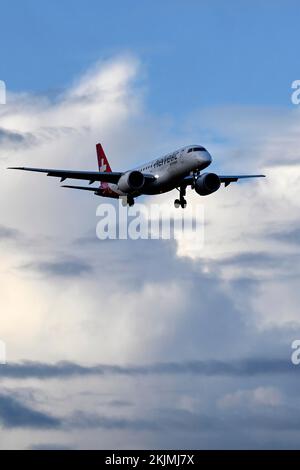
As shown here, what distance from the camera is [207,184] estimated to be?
96000mm

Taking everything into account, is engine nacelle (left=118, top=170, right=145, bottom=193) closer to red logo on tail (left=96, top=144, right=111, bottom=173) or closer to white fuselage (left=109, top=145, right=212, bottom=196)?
white fuselage (left=109, top=145, right=212, bottom=196)

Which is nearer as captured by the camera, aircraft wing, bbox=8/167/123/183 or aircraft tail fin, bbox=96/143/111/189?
aircraft wing, bbox=8/167/123/183

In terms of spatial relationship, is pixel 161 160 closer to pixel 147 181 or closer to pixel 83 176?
pixel 147 181

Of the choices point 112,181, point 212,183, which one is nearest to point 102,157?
point 112,181

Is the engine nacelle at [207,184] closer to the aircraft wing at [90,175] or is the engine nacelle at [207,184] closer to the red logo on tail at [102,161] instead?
the aircraft wing at [90,175]

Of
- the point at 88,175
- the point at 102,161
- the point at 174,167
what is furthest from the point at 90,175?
the point at 102,161

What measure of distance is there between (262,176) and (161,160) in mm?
16371

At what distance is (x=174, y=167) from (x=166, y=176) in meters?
1.82

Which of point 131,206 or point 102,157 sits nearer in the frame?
point 131,206

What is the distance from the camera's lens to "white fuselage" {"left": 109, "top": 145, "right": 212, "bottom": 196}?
92.2 metres

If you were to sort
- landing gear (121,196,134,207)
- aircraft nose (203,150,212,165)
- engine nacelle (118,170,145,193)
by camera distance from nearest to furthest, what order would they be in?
aircraft nose (203,150,212,165)
engine nacelle (118,170,145,193)
landing gear (121,196,134,207)

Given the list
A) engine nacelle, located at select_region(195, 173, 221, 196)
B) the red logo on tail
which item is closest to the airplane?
engine nacelle, located at select_region(195, 173, 221, 196)

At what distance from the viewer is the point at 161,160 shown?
98.3 m
